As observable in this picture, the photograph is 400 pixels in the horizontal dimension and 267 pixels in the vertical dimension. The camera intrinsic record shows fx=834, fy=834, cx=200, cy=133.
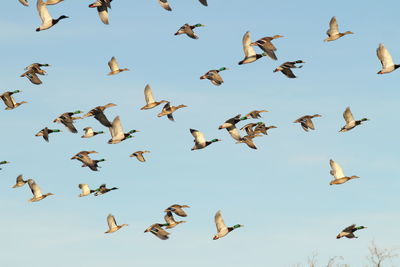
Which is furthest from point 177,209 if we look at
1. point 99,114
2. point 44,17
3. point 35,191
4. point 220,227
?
point 44,17

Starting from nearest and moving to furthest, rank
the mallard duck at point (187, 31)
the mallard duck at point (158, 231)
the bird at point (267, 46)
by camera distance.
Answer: the bird at point (267, 46) < the mallard duck at point (158, 231) < the mallard duck at point (187, 31)

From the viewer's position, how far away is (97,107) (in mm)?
39844

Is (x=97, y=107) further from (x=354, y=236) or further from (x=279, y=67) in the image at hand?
(x=354, y=236)

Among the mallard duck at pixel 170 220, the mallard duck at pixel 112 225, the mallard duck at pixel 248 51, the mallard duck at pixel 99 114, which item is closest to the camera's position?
the mallard duck at pixel 99 114

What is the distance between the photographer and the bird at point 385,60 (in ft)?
129

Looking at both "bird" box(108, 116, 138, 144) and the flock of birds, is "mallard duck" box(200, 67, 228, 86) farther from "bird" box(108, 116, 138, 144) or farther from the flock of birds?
"bird" box(108, 116, 138, 144)

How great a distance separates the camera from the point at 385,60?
3956cm

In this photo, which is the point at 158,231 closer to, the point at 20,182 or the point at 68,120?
the point at 68,120

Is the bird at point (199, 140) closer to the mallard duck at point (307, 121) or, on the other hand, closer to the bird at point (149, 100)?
the bird at point (149, 100)

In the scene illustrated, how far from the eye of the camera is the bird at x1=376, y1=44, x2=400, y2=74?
39406 mm

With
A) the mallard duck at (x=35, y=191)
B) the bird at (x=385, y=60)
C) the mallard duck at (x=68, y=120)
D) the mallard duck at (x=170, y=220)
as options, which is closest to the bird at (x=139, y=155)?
the mallard duck at (x=170, y=220)

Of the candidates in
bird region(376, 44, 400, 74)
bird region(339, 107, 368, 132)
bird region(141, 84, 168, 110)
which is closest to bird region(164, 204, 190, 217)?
bird region(141, 84, 168, 110)

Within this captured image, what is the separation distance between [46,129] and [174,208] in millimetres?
7777

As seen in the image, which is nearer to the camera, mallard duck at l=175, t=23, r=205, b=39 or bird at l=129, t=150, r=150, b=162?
mallard duck at l=175, t=23, r=205, b=39
